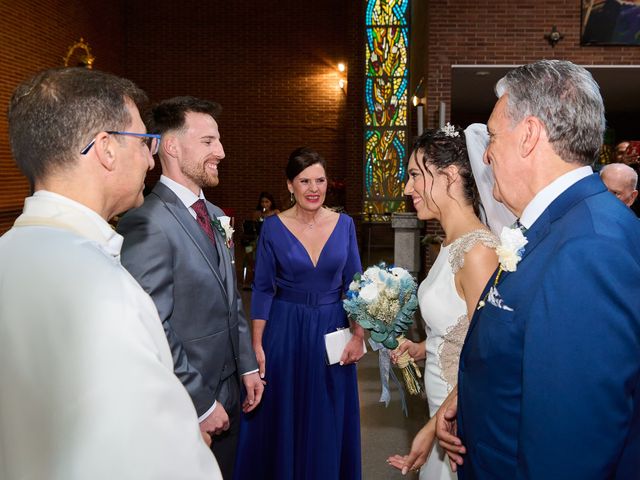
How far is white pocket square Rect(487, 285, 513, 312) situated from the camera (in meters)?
1.61

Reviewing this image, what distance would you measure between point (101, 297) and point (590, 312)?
3.47ft

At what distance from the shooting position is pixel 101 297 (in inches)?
45.9

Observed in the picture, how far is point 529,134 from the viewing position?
5.42 feet

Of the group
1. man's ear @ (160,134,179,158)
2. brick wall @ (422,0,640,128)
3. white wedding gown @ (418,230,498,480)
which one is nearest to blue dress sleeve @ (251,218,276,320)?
man's ear @ (160,134,179,158)

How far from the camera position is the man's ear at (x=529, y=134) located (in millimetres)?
1635

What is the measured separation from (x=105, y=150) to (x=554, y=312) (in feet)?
3.84

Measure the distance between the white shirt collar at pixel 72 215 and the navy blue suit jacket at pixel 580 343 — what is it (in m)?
1.03

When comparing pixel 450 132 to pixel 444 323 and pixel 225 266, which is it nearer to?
pixel 444 323

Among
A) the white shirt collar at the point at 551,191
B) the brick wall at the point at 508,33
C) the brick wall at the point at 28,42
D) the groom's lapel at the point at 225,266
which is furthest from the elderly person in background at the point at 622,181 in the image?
the brick wall at the point at 28,42

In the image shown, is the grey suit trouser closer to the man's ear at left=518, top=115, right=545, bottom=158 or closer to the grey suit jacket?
the grey suit jacket

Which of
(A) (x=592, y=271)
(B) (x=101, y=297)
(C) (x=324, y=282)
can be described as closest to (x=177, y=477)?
(B) (x=101, y=297)

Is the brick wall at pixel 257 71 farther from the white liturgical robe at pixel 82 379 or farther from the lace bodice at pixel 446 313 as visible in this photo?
the white liturgical robe at pixel 82 379

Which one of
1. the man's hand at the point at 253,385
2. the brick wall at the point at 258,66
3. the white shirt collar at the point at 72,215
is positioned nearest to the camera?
the white shirt collar at the point at 72,215

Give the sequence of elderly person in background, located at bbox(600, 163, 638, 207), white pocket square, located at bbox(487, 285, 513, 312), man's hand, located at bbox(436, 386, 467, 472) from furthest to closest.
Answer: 1. elderly person in background, located at bbox(600, 163, 638, 207)
2. man's hand, located at bbox(436, 386, 467, 472)
3. white pocket square, located at bbox(487, 285, 513, 312)
